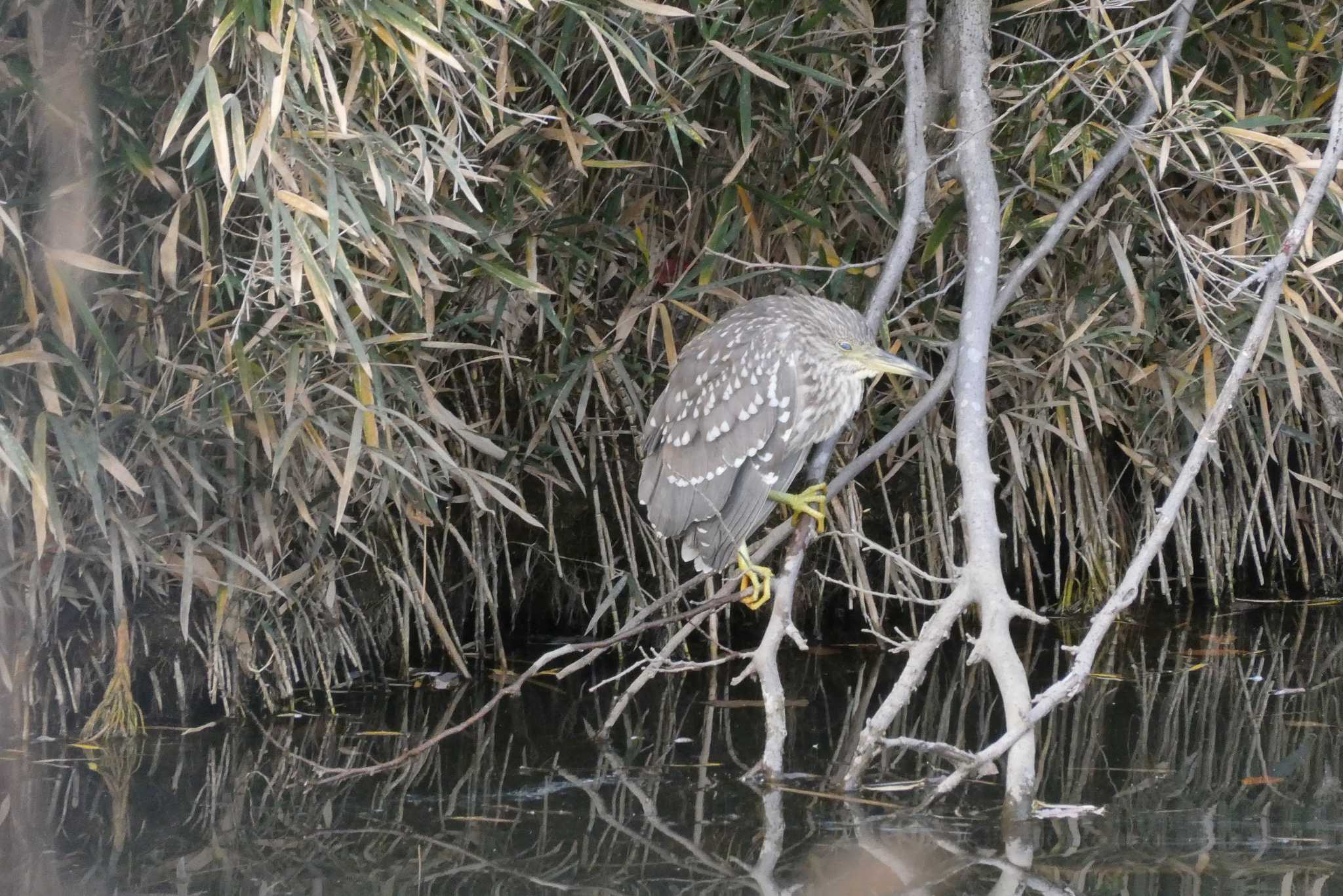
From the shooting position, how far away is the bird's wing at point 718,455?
2770 mm

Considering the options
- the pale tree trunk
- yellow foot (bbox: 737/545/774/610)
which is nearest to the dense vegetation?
the pale tree trunk

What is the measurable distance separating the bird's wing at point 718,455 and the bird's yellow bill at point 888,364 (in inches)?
6.4

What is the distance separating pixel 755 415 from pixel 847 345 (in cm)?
24

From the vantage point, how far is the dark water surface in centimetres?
214

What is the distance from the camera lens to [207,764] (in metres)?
2.71

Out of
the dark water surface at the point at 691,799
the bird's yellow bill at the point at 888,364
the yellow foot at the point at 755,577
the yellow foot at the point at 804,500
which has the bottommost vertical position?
the dark water surface at the point at 691,799

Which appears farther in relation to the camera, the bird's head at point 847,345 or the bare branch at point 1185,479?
the bird's head at point 847,345

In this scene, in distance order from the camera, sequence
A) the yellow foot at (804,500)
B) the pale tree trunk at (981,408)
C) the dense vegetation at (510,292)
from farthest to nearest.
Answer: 1. the yellow foot at (804,500)
2. the dense vegetation at (510,292)
3. the pale tree trunk at (981,408)

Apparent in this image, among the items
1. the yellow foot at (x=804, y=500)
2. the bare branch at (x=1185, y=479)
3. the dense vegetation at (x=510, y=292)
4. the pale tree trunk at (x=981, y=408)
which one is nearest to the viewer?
the bare branch at (x=1185, y=479)

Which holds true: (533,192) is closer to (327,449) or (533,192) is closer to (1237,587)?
(327,449)

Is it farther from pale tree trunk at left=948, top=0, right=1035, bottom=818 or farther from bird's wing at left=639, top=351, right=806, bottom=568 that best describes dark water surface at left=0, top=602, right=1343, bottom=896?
bird's wing at left=639, top=351, right=806, bottom=568

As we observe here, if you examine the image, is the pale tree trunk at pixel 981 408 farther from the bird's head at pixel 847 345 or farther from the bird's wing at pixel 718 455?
the bird's wing at pixel 718 455

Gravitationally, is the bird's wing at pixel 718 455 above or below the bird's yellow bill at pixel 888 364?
below

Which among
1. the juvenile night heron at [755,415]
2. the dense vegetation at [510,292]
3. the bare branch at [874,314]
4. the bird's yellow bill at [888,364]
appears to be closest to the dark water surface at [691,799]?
the bare branch at [874,314]
